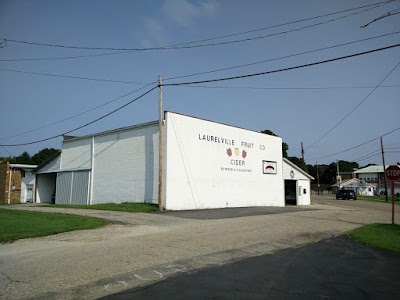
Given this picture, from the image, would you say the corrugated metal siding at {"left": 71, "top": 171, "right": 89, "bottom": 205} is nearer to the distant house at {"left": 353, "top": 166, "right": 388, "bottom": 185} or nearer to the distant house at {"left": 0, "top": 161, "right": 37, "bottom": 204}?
the distant house at {"left": 0, "top": 161, "right": 37, "bottom": 204}

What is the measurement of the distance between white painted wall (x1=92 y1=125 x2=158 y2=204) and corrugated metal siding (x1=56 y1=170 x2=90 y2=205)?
4.87 ft

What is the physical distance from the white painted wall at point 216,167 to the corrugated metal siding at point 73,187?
10290 mm

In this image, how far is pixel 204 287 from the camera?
6316mm

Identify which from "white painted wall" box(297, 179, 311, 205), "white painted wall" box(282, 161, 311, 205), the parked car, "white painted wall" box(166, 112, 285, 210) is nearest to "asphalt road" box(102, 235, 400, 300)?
"white painted wall" box(166, 112, 285, 210)

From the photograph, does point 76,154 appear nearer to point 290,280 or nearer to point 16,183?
point 16,183

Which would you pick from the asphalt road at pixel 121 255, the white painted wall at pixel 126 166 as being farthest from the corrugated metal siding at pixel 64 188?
the asphalt road at pixel 121 255

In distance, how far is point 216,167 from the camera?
29.1 m

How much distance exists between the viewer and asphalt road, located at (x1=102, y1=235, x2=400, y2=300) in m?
5.98

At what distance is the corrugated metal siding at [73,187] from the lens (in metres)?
32.0

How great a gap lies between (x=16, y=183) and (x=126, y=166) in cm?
1857

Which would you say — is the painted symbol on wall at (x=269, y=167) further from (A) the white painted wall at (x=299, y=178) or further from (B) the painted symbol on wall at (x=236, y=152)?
(A) the white painted wall at (x=299, y=178)

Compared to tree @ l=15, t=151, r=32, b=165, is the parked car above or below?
below

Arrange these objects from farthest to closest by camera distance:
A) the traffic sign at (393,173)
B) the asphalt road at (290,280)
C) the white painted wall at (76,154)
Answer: the white painted wall at (76,154) < the traffic sign at (393,173) < the asphalt road at (290,280)

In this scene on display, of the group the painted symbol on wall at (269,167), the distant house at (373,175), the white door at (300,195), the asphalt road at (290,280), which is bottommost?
the asphalt road at (290,280)
